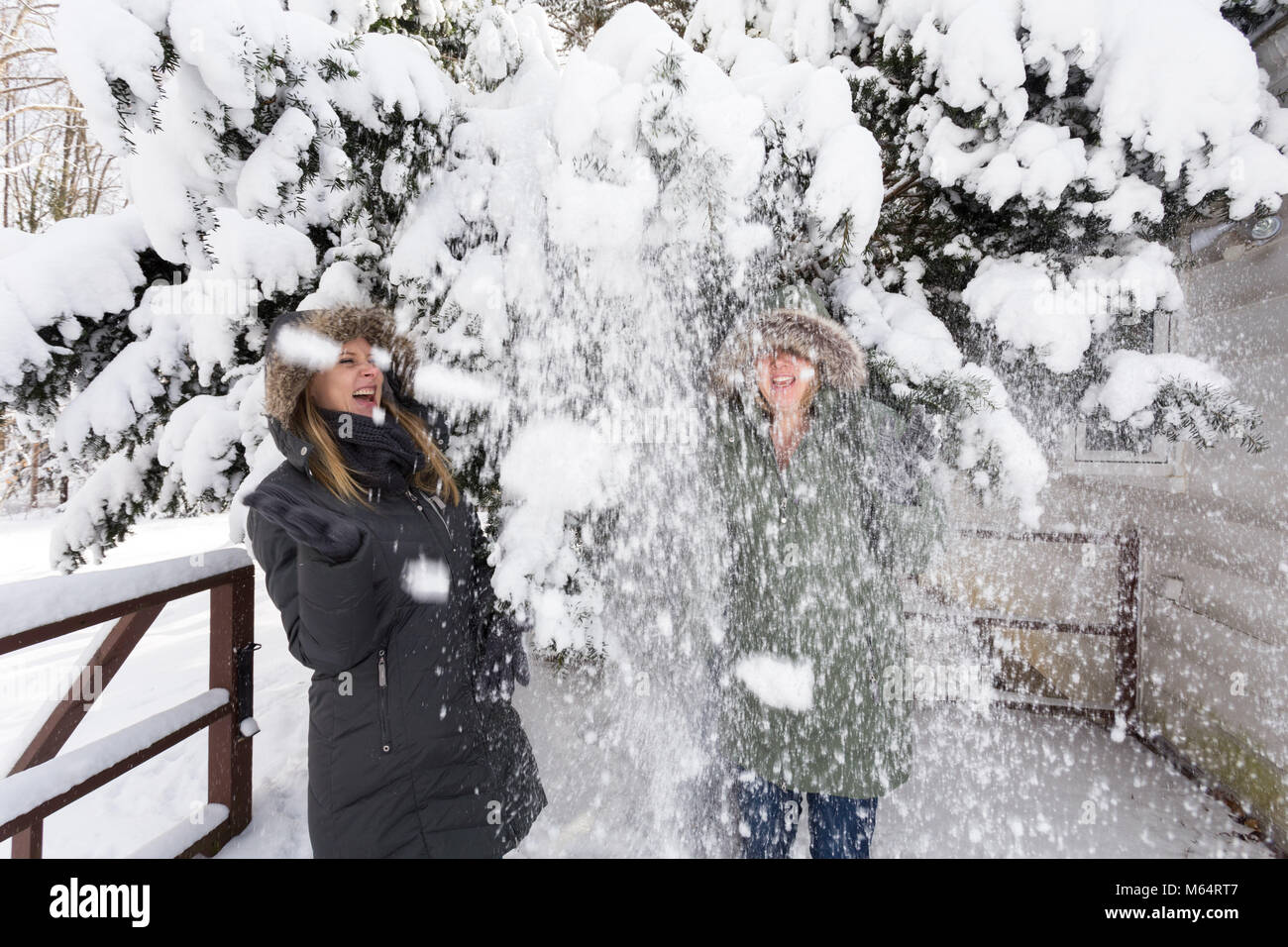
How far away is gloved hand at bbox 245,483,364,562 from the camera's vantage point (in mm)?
1490

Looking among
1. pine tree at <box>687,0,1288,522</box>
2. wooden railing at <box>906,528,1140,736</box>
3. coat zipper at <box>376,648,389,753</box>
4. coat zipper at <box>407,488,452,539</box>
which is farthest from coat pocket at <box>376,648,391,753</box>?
wooden railing at <box>906,528,1140,736</box>

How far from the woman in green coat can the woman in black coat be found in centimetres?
91

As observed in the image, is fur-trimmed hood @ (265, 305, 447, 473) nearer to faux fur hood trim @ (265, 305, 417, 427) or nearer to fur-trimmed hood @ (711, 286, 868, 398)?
faux fur hood trim @ (265, 305, 417, 427)

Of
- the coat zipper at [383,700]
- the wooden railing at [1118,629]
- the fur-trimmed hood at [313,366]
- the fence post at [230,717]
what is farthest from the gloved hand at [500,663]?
the wooden railing at [1118,629]

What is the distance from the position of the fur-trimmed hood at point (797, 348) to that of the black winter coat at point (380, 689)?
3.72 ft

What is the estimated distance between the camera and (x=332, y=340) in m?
1.82

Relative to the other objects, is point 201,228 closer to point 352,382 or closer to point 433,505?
point 352,382

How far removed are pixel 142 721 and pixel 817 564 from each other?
9.62ft

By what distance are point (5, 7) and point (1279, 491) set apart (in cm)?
1760

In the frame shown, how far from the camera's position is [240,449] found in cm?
245

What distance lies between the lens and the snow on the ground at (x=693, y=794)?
3.02 m

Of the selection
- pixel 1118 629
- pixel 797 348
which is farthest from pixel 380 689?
pixel 1118 629
